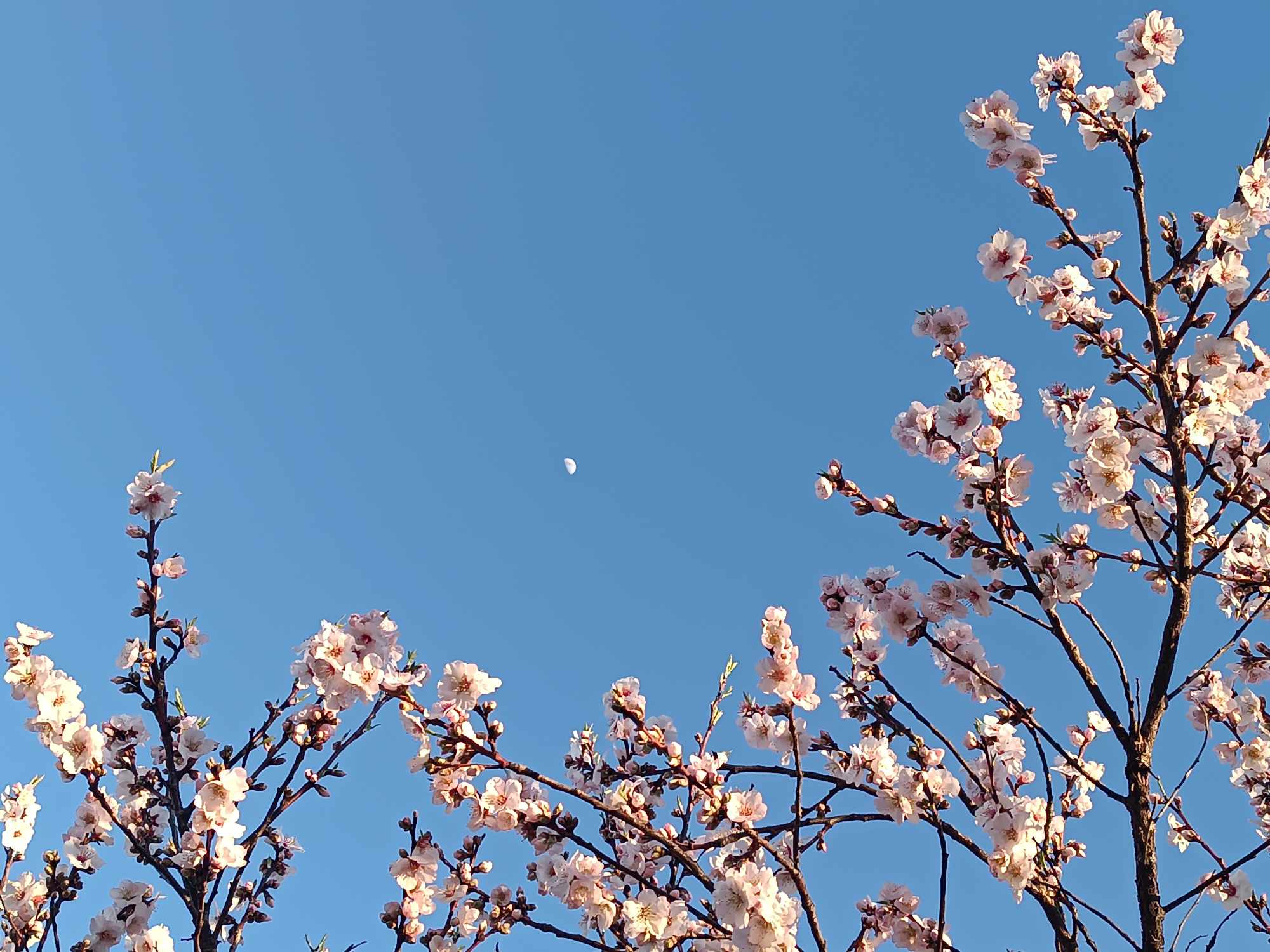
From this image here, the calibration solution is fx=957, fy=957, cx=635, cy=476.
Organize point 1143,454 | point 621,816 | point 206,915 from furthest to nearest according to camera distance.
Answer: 1. point 1143,454
2. point 206,915
3. point 621,816

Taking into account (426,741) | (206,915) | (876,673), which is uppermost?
(876,673)

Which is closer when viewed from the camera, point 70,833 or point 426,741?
point 426,741

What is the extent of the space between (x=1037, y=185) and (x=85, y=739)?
5305mm

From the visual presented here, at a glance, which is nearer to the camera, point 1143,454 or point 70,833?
point 1143,454

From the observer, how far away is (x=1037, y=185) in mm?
4770

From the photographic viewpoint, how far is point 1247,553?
16.0 feet

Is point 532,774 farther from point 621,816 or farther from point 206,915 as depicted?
point 206,915

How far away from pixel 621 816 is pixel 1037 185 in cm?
361

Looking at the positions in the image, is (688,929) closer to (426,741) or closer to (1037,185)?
(426,741)

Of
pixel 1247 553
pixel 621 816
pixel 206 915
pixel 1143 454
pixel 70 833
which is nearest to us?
pixel 621 816

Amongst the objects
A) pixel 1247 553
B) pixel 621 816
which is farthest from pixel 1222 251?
pixel 621 816

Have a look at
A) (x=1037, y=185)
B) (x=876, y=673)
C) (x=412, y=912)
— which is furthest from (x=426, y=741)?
(x=1037, y=185)

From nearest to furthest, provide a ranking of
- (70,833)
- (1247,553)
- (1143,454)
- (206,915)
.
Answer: (206,915), (1143,454), (1247,553), (70,833)

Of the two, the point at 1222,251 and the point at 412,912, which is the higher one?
the point at 1222,251
